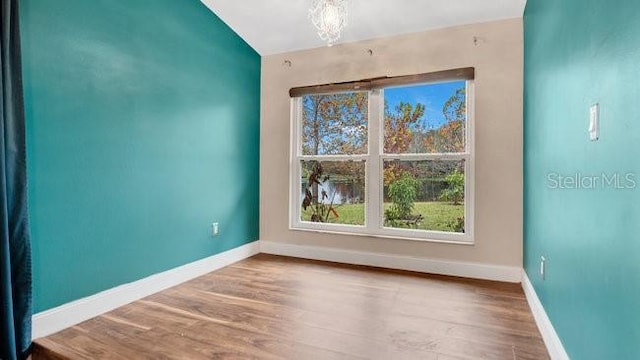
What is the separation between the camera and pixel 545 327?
1984 millimetres

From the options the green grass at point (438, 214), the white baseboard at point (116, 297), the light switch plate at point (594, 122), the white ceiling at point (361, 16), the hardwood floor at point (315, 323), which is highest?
the white ceiling at point (361, 16)

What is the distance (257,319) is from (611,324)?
6.02ft

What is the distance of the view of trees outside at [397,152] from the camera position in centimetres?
337

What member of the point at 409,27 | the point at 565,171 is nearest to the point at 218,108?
the point at 409,27

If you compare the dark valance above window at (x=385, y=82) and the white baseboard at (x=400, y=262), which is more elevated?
the dark valance above window at (x=385, y=82)

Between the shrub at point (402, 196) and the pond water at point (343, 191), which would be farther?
the pond water at point (343, 191)

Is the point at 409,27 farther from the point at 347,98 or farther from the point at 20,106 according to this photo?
the point at 20,106

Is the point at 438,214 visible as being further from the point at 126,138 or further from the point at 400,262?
the point at 126,138

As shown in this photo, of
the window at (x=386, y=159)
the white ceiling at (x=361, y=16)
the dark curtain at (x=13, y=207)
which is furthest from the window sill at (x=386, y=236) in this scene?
the dark curtain at (x=13, y=207)

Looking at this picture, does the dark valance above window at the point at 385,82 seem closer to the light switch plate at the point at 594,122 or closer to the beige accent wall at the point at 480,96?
the beige accent wall at the point at 480,96

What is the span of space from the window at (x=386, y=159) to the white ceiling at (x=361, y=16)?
1.71ft

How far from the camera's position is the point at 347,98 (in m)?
3.78

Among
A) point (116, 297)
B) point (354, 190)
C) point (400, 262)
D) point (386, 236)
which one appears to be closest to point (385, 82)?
point (354, 190)

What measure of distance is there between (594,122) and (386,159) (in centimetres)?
236
